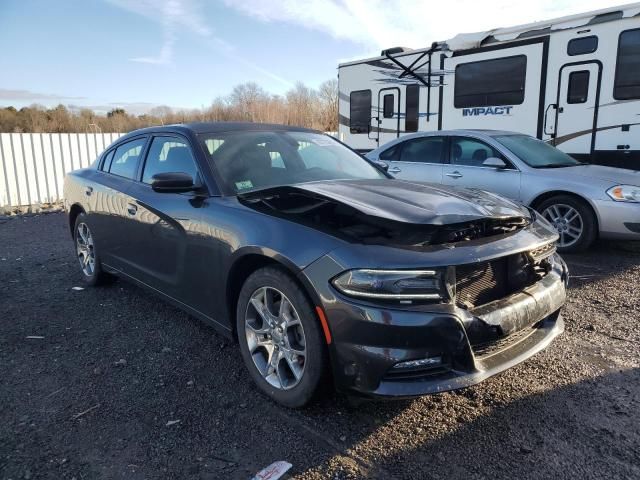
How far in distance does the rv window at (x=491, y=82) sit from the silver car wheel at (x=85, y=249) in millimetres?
7637

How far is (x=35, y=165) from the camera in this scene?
1123 centimetres

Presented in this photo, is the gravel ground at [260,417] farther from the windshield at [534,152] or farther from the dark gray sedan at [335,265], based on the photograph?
the windshield at [534,152]

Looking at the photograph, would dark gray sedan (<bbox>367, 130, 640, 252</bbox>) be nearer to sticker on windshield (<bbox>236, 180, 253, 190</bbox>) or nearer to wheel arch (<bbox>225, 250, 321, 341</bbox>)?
sticker on windshield (<bbox>236, 180, 253, 190</bbox>)

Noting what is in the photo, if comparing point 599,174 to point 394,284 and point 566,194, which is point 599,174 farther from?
point 394,284

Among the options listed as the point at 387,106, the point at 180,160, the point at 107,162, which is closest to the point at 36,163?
the point at 107,162

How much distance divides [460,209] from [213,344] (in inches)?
81.0

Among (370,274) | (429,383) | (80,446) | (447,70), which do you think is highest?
(447,70)

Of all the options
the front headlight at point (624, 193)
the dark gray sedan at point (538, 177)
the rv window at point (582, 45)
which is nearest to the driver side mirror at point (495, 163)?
the dark gray sedan at point (538, 177)

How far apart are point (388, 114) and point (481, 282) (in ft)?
31.0

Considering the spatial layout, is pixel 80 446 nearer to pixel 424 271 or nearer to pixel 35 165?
pixel 424 271

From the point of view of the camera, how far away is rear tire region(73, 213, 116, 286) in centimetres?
488

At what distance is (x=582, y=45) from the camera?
26.6 feet

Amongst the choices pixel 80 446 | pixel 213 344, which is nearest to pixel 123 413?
pixel 80 446

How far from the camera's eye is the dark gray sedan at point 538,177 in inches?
221
